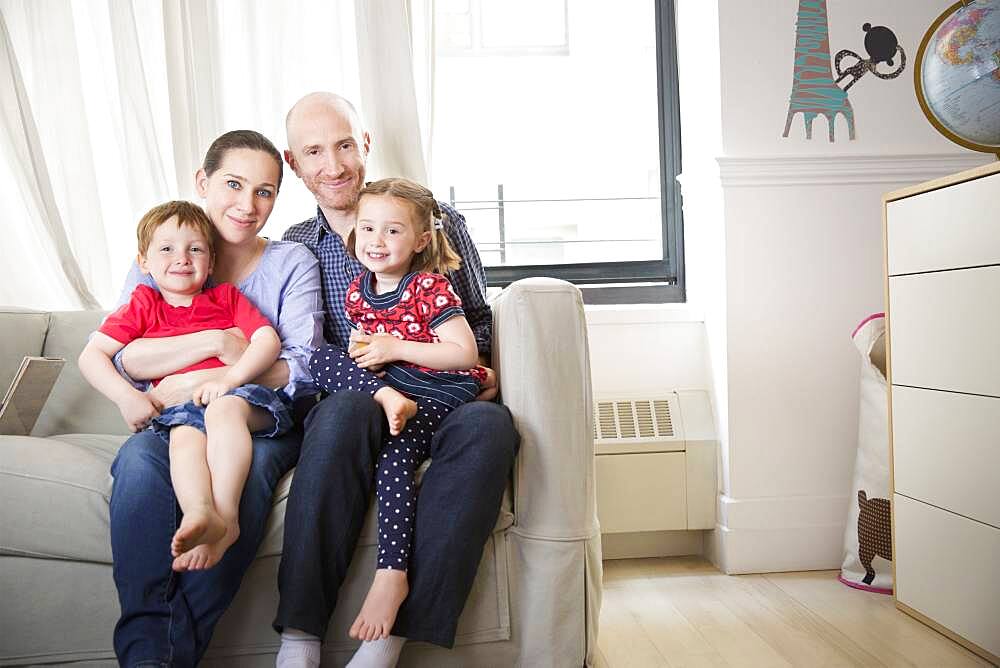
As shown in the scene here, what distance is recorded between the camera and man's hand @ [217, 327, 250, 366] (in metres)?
1.64

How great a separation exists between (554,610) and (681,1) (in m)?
1.85

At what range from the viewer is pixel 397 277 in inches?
67.8

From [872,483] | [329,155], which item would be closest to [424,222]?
[329,155]

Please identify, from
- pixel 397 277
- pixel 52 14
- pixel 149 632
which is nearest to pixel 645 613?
pixel 397 277

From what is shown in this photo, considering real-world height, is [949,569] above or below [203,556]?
below

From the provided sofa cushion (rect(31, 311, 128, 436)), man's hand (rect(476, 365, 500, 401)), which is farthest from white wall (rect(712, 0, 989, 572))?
sofa cushion (rect(31, 311, 128, 436))

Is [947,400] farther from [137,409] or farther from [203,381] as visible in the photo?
[137,409]

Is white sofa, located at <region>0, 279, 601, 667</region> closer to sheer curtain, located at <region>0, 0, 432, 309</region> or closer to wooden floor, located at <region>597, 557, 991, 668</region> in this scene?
wooden floor, located at <region>597, 557, 991, 668</region>

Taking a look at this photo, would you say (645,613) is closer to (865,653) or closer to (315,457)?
(865,653)

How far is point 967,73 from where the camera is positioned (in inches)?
69.0

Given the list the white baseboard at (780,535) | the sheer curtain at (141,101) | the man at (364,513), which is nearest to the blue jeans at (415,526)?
the man at (364,513)

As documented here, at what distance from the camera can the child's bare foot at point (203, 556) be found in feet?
4.17

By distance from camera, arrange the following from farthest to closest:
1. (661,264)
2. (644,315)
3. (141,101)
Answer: (661,264) → (644,315) → (141,101)

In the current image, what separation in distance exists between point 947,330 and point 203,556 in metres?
1.40
